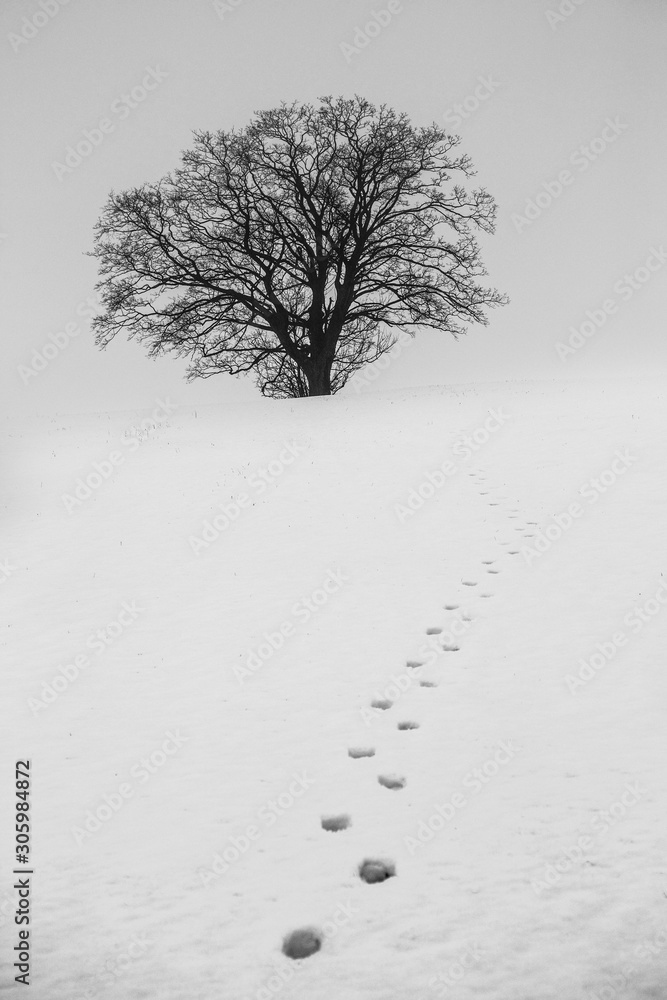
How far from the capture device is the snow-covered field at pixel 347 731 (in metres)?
2.95

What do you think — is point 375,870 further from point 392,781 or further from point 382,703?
point 382,703

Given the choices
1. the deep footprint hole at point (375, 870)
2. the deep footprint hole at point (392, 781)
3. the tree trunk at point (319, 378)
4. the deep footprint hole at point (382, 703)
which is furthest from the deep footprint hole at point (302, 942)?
the tree trunk at point (319, 378)

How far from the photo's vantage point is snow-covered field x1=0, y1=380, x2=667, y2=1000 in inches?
116

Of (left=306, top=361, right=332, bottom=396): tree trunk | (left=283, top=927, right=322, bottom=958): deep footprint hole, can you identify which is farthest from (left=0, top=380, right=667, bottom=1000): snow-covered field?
(left=306, top=361, right=332, bottom=396): tree trunk

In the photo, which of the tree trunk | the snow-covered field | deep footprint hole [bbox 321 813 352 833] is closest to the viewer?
the snow-covered field

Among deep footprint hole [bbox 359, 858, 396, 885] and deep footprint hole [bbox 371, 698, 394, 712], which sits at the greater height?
deep footprint hole [bbox 371, 698, 394, 712]

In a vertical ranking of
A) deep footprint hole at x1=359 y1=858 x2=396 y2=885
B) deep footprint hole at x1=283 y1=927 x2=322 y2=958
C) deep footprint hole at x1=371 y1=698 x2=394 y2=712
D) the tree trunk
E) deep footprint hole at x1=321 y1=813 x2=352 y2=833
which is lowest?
deep footprint hole at x1=283 y1=927 x2=322 y2=958

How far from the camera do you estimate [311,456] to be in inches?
522

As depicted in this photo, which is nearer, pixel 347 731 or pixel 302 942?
pixel 302 942

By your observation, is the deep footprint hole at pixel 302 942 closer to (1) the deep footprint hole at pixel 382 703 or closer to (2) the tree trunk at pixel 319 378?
(1) the deep footprint hole at pixel 382 703

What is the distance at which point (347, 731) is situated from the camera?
4.84 metres

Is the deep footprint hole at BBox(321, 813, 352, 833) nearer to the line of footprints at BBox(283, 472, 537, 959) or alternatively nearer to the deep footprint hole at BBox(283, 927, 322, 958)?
the line of footprints at BBox(283, 472, 537, 959)

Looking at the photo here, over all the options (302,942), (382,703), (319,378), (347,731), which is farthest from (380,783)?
(319,378)

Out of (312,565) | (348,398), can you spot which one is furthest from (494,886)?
(348,398)
